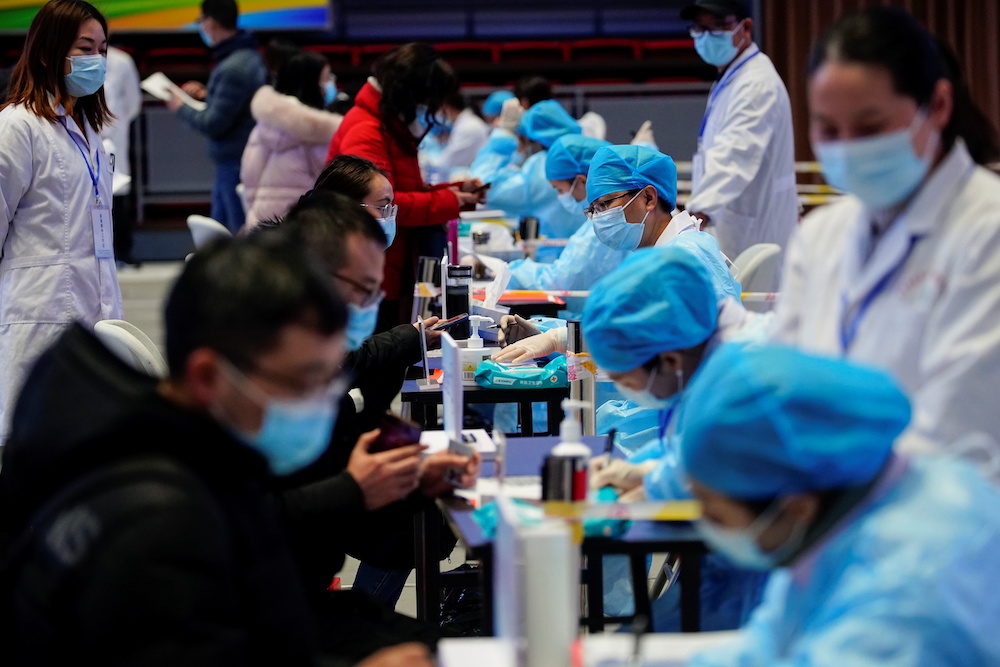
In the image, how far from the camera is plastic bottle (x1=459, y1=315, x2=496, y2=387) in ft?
10.5

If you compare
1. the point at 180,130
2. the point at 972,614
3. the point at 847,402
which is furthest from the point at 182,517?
the point at 180,130

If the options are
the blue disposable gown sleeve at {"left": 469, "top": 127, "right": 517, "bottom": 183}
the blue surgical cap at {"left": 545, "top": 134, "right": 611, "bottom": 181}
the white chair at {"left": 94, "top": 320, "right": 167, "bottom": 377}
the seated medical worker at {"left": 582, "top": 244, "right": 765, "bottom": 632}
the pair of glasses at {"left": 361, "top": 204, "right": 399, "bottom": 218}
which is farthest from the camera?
the blue disposable gown sleeve at {"left": 469, "top": 127, "right": 517, "bottom": 183}

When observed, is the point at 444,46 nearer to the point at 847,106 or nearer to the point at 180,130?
the point at 180,130

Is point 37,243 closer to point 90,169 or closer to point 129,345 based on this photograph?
point 90,169

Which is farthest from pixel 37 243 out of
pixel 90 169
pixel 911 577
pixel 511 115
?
pixel 511 115

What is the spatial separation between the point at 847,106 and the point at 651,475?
0.73 m

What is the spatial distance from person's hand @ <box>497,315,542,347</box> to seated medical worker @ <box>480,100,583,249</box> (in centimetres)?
208

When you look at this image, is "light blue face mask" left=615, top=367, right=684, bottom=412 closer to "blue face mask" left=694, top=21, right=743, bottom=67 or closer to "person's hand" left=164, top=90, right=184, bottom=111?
"blue face mask" left=694, top=21, right=743, bottom=67

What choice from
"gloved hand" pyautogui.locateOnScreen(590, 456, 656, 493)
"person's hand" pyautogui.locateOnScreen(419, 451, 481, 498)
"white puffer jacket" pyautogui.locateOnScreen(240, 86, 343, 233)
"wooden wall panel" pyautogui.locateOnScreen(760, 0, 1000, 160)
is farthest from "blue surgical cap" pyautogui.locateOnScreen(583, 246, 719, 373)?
"wooden wall panel" pyautogui.locateOnScreen(760, 0, 1000, 160)

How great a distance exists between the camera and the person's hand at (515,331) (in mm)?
3507

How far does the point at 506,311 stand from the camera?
3.70m

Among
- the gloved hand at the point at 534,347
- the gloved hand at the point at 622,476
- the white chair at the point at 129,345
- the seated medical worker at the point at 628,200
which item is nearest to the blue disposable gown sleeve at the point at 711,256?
the seated medical worker at the point at 628,200

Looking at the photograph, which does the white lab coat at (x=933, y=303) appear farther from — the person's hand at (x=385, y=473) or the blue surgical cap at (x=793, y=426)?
the person's hand at (x=385, y=473)

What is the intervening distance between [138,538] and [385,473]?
2.67ft
